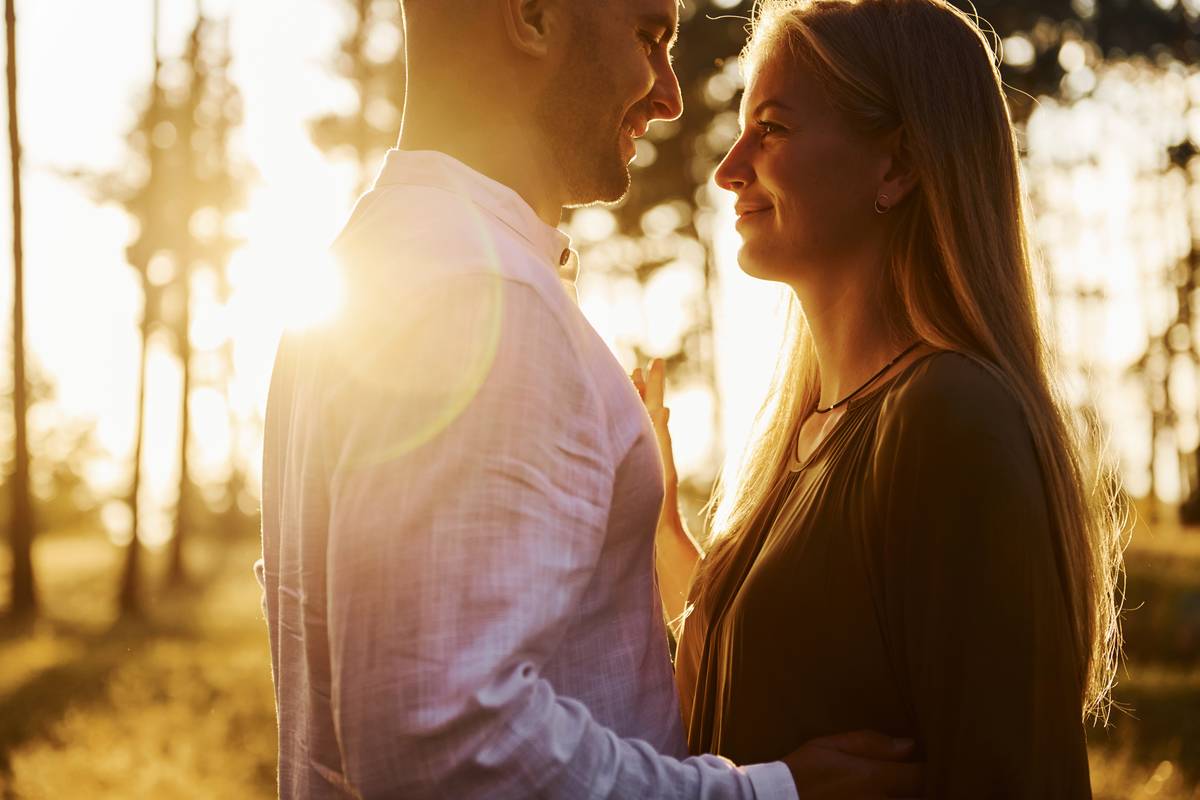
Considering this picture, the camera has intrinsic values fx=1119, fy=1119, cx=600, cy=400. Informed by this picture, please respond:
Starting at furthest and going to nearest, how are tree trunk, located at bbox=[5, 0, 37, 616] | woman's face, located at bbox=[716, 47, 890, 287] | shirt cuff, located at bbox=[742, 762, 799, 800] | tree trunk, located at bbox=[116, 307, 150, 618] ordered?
tree trunk, located at bbox=[116, 307, 150, 618] < tree trunk, located at bbox=[5, 0, 37, 616] < woman's face, located at bbox=[716, 47, 890, 287] < shirt cuff, located at bbox=[742, 762, 799, 800]

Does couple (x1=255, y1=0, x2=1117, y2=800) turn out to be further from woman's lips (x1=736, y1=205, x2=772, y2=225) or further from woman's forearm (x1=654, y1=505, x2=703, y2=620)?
woman's forearm (x1=654, y1=505, x2=703, y2=620)

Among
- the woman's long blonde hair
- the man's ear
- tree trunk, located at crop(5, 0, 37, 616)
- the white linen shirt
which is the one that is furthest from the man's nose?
tree trunk, located at crop(5, 0, 37, 616)

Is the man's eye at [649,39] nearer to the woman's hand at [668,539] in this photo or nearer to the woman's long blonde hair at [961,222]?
the woman's long blonde hair at [961,222]

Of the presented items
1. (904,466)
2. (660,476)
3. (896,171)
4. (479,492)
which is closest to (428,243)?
(479,492)

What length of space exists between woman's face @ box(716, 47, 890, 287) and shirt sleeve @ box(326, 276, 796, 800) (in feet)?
4.37

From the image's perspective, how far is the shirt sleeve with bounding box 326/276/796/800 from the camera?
1.72 metres

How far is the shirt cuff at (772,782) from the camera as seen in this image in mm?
2086

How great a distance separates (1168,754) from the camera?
9.90 m

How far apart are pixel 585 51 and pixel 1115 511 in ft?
6.47

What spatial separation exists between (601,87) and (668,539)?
5.32ft

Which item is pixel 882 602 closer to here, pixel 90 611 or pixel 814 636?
pixel 814 636

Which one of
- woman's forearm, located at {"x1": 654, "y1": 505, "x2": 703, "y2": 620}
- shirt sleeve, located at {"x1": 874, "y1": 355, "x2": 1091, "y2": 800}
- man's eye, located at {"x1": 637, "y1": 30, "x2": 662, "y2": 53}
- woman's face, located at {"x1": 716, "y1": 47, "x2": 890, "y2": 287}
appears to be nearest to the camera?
shirt sleeve, located at {"x1": 874, "y1": 355, "x2": 1091, "y2": 800}

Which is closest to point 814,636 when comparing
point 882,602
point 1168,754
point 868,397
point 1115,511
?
point 882,602

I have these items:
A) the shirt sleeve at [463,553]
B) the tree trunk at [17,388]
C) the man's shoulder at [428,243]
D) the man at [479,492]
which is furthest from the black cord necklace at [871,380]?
the tree trunk at [17,388]
